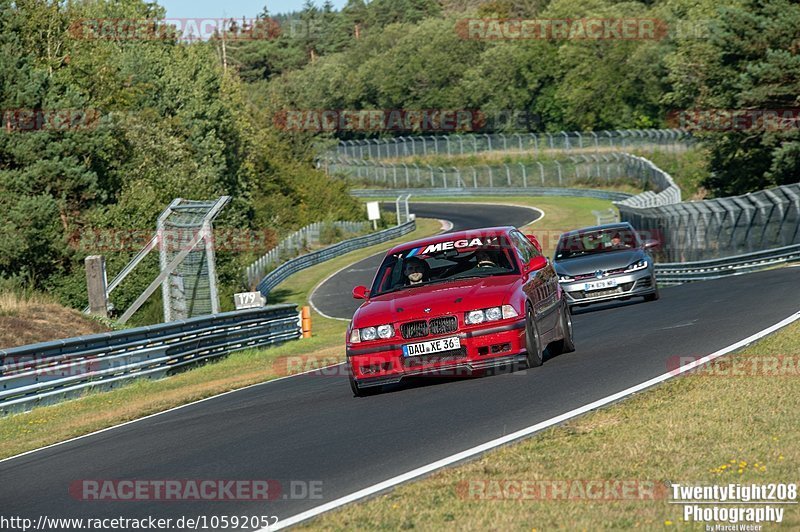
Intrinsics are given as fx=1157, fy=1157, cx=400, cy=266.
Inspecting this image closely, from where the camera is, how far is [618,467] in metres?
6.91

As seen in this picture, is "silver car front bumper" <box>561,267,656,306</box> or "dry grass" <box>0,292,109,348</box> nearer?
"silver car front bumper" <box>561,267,656,306</box>

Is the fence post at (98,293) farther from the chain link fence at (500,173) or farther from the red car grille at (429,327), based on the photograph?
the chain link fence at (500,173)

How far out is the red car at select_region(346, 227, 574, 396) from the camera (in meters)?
11.4

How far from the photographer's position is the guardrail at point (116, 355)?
642 inches

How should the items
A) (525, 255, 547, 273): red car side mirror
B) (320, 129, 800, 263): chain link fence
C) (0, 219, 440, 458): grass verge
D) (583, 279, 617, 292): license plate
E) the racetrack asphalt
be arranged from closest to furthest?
1. the racetrack asphalt
2. (525, 255, 547, 273): red car side mirror
3. (0, 219, 440, 458): grass verge
4. (583, 279, 617, 292): license plate
5. (320, 129, 800, 263): chain link fence

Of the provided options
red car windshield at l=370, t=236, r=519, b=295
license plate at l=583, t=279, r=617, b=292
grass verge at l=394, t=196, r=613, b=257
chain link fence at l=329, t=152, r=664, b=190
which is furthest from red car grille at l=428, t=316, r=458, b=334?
chain link fence at l=329, t=152, r=664, b=190

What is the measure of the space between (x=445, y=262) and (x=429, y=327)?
4.82 ft

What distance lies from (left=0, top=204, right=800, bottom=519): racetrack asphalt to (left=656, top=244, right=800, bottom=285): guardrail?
59.2 feet

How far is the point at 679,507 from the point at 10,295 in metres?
21.2

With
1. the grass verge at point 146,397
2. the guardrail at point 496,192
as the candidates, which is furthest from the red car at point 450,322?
the guardrail at point 496,192

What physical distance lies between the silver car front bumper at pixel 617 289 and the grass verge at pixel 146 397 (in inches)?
177

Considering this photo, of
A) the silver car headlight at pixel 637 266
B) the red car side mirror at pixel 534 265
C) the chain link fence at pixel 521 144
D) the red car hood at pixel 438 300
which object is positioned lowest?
the chain link fence at pixel 521 144

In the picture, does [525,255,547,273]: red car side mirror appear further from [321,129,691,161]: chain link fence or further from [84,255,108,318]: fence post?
[321,129,691,161]: chain link fence

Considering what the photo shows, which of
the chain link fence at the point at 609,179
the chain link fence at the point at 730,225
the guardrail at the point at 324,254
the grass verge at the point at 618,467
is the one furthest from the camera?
the guardrail at the point at 324,254
